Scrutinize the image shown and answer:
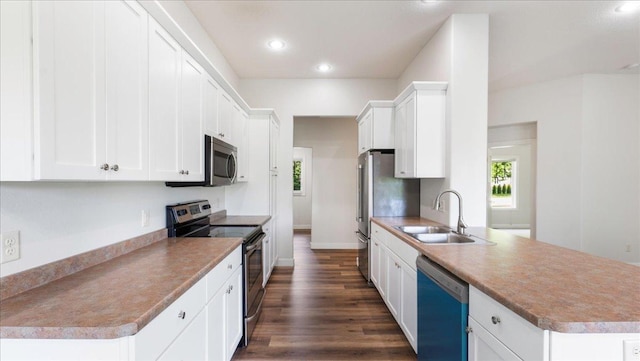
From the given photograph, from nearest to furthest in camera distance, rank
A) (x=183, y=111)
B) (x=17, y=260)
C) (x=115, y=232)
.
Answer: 1. (x=17, y=260)
2. (x=115, y=232)
3. (x=183, y=111)

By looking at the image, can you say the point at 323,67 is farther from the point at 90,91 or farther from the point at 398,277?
the point at 90,91

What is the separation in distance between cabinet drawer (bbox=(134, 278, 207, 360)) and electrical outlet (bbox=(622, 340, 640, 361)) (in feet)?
5.22

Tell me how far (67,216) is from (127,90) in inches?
25.8

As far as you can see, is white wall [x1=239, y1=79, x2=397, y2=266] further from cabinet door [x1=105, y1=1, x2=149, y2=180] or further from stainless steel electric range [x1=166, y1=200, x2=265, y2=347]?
cabinet door [x1=105, y1=1, x2=149, y2=180]

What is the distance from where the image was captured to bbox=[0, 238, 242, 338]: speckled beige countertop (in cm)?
81

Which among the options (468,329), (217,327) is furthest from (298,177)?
(468,329)

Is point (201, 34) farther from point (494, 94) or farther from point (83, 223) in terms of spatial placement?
point (494, 94)

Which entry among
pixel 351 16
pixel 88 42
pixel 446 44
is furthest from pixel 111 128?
pixel 446 44

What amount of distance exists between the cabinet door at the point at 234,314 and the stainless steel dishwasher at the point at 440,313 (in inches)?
50.6

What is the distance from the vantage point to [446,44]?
263cm

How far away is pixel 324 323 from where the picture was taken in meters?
2.53

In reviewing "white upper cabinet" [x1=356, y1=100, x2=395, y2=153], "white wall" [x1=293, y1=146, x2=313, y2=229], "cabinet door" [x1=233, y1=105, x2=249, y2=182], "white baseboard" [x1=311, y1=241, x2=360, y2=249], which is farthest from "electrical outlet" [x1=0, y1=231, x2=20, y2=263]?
"white wall" [x1=293, y1=146, x2=313, y2=229]

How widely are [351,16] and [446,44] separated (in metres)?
0.98

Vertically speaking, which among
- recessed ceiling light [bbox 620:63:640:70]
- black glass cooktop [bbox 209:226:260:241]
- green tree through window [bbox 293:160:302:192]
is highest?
recessed ceiling light [bbox 620:63:640:70]
